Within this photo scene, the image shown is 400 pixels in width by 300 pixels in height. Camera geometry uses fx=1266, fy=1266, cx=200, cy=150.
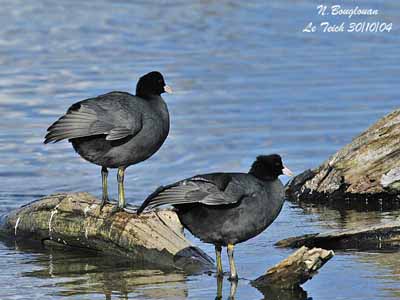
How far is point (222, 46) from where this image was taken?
803 inches

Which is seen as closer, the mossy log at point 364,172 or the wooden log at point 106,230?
the wooden log at point 106,230

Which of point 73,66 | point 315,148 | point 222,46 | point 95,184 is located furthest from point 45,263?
point 222,46

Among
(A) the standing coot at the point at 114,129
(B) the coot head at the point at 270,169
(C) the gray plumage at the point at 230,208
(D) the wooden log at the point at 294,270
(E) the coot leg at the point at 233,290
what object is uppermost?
(A) the standing coot at the point at 114,129

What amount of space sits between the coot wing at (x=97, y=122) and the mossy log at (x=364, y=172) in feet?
8.28

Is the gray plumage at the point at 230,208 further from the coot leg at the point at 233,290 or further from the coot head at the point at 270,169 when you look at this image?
the coot leg at the point at 233,290

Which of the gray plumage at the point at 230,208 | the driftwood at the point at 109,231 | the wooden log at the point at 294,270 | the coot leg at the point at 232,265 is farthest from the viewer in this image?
the driftwood at the point at 109,231

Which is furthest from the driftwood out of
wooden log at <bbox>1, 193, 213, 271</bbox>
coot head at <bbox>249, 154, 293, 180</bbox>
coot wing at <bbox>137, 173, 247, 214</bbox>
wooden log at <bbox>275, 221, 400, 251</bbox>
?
wooden log at <bbox>275, 221, 400, 251</bbox>

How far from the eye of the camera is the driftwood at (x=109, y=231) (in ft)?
30.2

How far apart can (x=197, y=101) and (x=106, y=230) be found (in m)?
6.66

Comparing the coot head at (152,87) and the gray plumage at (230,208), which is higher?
the coot head at (152,87)

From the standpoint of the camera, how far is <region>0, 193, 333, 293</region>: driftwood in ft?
30.2

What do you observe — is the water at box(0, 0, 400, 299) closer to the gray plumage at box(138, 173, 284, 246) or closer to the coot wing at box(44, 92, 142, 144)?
the gray plumage at box(138, 173, 284, 246)

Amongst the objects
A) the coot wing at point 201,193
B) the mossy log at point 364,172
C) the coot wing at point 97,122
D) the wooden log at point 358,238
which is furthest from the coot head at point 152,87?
the mossy log at point 364,172

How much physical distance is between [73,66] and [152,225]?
30.9 feet
